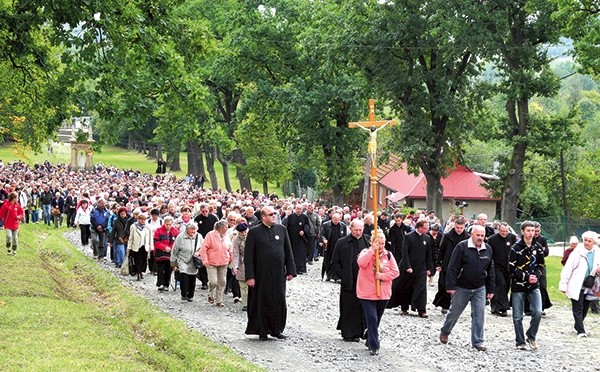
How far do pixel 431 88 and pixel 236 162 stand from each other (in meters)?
29.1

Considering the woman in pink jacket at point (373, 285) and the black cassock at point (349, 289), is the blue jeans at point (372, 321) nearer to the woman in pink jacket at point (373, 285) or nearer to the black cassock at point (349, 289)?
the woman in pink jacket at point (373, 285)

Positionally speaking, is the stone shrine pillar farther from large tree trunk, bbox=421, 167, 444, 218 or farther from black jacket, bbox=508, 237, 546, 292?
black jacket, bbox=508, 237, 546, 292

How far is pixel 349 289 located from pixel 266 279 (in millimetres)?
1298

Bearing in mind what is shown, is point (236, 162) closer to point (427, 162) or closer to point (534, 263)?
point (427, 162)

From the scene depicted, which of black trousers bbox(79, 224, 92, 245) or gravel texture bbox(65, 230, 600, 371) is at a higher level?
black trousers bbox(79, 224, 92, 245)

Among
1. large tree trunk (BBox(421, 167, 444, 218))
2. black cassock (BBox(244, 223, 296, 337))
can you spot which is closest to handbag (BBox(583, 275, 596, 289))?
black cassock (BBox(244, 223, 296, 337))

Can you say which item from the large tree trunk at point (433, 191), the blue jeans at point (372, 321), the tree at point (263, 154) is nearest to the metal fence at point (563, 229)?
the large tree trunk at point (433, 191)

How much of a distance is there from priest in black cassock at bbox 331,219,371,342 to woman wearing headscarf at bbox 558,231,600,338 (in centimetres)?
396

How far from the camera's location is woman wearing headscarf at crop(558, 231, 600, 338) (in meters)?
16.3

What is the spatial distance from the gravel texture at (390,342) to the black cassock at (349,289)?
0.31 metres

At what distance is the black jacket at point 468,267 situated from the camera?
1402cm

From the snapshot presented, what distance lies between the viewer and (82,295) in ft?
66.1

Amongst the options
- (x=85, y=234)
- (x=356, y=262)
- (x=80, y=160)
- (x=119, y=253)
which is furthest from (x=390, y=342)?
(x=80, y=160)

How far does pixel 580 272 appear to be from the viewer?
53.7 ft
